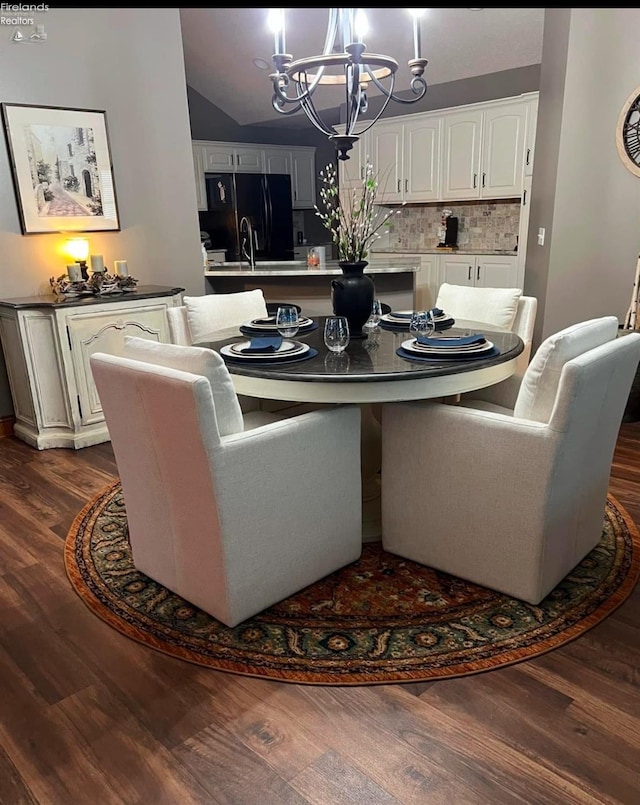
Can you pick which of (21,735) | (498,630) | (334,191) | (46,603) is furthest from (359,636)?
(334,191)

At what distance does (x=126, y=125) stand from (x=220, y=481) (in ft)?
10.7

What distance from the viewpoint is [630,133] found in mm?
3930

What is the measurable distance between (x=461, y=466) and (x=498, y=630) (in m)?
0.53

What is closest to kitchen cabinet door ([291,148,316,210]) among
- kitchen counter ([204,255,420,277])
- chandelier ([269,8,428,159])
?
kitchen counter ([204,255,420,277])

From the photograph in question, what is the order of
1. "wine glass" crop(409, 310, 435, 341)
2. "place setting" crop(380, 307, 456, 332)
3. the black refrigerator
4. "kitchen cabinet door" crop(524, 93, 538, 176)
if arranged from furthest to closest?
the black refrigerator, "kitchen cabinet door" crop(524, 93, 538, 176), "place setting" crop(380, 307, 456, 332), "wine glass" crop(409, 310, 435, 341)

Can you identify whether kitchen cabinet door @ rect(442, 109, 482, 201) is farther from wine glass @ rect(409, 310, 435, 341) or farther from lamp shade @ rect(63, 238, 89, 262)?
wine glass @ rect(409, 310, 435, 341)

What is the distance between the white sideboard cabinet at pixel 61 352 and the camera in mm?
3582

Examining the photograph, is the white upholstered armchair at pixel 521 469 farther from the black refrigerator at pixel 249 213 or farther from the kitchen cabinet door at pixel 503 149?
the black refrigerator at pixel 249 213

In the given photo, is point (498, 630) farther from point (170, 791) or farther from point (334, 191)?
point (334, 191)

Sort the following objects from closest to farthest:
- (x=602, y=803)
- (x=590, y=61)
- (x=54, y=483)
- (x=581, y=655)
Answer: (x=602, y=803) → (x=581, y=655) → (x=54, y=483) → (x=590, y=61)

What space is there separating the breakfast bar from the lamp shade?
1167mm

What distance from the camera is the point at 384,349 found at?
247 cm

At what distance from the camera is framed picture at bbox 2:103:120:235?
3701mm

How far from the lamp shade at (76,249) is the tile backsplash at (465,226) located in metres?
2.95
